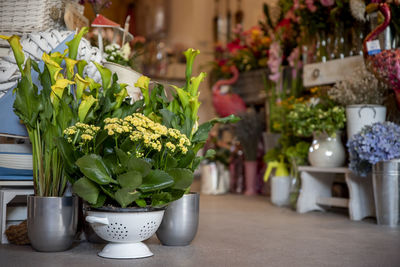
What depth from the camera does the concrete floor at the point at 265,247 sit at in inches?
61.1

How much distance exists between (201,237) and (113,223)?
589 mm

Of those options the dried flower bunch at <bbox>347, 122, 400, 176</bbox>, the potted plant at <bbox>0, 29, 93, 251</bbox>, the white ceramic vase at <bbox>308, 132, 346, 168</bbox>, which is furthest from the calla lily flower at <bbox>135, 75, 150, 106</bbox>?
the white ceramic vase at <bbox>308, 132, 346, 168</bbox>

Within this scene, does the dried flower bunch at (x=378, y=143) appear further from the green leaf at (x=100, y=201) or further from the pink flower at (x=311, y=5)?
the green leaf at (x=100, y=201)

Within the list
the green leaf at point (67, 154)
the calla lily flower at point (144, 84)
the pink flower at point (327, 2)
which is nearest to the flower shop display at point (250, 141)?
the pink flower at point (327, 2)

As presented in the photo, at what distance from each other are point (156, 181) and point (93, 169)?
196 mm

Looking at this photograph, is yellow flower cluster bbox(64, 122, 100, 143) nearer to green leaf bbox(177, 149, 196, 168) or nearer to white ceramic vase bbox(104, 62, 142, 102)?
green leaf bbox(177, 149, 196, 168)

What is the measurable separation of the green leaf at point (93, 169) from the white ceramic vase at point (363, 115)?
1635 millimetres

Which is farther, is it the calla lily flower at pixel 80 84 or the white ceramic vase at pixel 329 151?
the white ceramic vase at pixel 329 151

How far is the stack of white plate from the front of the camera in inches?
74.2

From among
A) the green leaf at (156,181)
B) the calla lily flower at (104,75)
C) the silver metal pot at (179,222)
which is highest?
the calla lily flower at (104,75)

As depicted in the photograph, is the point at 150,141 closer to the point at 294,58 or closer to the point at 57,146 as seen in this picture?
the point at 57,146

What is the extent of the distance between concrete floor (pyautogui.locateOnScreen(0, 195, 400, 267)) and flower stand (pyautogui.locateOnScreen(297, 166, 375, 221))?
0.10 meters

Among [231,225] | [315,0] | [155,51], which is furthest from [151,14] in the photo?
[231,225]

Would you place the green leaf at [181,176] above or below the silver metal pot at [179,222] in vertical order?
above
